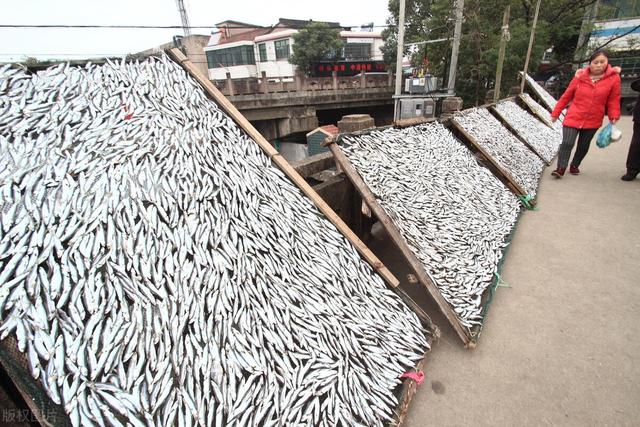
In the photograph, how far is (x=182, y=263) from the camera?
5.16 feet

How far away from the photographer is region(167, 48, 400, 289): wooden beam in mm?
2293

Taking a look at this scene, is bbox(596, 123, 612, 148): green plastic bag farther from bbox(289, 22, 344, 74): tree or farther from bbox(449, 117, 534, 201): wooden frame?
bbox(289, 22, 344, 74): tree

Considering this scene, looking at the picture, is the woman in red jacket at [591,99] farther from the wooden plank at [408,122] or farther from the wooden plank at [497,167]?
the wooden plank at [408,122]

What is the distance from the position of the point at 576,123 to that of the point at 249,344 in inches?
246

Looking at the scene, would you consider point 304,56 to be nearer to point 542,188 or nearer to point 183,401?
point 542,188

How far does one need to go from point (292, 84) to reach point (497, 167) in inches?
566

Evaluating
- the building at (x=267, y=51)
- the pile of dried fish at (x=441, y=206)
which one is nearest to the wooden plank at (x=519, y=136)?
the pile of dried fish at (x=441, y=206)

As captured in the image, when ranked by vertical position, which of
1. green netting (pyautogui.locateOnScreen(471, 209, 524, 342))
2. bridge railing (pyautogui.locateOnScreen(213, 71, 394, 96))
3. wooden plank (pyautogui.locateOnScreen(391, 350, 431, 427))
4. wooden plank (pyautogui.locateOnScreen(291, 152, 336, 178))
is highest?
bridge railing (pyautogui.locateOnScreen(213, 71, 394, 96))

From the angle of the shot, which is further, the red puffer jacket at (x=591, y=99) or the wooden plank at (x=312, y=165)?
the red puffer jacket at (x=591, y=99)

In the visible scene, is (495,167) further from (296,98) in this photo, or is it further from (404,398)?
(296,98)

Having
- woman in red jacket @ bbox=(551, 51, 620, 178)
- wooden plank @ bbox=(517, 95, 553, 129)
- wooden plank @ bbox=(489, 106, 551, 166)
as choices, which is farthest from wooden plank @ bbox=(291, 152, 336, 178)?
wooden plank @ bbox=(517, 95, 553, 129)

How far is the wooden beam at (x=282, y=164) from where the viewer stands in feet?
7.52

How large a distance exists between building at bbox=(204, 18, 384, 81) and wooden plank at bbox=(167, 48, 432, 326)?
38.3 metres

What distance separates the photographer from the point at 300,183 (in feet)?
7.93
